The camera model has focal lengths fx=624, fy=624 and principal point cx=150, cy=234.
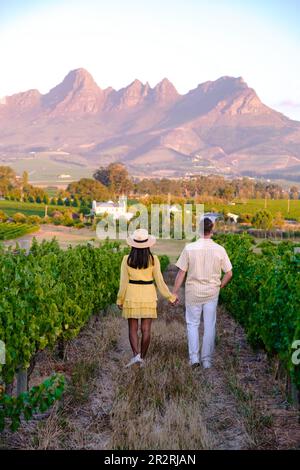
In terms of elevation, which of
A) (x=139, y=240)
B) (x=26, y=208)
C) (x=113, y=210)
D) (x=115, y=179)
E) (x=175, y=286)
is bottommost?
(x=26, y=208)

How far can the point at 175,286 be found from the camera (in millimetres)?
7637

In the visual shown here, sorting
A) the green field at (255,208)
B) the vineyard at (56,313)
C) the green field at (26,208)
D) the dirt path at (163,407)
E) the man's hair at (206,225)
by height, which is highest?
the man's hair at (206,225)

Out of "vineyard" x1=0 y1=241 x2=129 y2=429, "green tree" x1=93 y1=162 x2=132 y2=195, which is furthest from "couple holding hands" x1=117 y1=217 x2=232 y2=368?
"green tree" x1=93 y1=162 x2=132 y2=195

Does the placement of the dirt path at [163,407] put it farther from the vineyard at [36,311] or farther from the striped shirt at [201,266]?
the striped shirt at [201,266]

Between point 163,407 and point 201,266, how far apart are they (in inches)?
88.1

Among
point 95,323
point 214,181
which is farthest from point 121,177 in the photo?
point 95,323

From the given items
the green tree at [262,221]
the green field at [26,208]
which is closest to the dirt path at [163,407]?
the green tree at [262,221]

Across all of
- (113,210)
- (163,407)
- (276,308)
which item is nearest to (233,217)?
(113,210)

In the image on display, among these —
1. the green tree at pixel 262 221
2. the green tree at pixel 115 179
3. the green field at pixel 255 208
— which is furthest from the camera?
the green tree at pixel 115 179

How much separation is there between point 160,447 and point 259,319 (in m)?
3.34

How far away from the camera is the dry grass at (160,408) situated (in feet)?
16.1

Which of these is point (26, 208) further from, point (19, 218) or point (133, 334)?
point (133, 334)

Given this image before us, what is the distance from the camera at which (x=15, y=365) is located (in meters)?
5.98

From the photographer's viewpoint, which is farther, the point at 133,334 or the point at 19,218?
the point at 19,218
